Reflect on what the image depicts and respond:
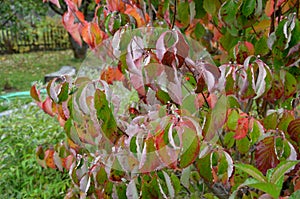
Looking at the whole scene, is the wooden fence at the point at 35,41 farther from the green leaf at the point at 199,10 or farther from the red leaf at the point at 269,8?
the red leaf at the point at 269,8

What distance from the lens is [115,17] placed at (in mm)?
1611

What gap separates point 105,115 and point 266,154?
499mm

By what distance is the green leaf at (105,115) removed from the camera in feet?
3.99

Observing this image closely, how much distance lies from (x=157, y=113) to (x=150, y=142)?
18 cm

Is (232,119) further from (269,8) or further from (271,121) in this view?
(269,8)

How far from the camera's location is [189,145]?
3.70ft

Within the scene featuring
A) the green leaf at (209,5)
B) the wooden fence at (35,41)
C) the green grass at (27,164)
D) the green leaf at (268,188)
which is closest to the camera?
the green leaf at (268,188)

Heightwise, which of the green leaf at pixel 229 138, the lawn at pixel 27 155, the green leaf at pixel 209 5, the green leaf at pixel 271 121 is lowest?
the lawn at pixel 27 155

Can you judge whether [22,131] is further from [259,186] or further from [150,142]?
[259,186]

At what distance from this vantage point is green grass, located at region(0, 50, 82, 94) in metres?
8.83

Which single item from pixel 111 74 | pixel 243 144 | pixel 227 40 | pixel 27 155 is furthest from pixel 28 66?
pixel 243 144

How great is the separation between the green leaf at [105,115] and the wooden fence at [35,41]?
12681 millimetres

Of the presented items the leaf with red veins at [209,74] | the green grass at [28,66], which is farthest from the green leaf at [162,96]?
the green grass at [28,66]

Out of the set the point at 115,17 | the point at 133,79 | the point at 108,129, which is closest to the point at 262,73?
the point at 133,79
